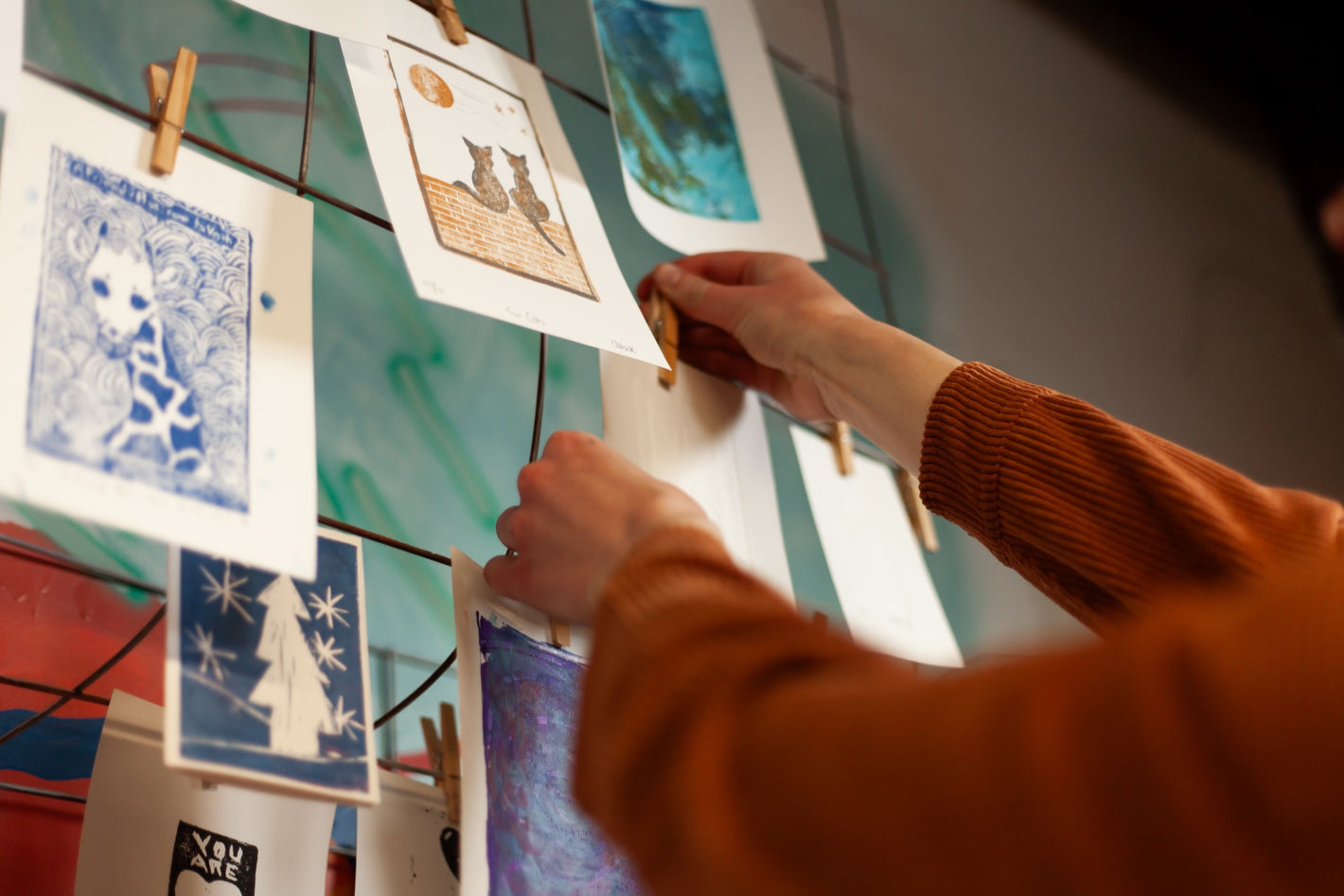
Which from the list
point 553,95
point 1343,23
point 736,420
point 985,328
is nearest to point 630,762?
point 736,420

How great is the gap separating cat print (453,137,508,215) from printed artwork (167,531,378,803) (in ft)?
1.02

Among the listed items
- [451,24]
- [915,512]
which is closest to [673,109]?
[451,24]

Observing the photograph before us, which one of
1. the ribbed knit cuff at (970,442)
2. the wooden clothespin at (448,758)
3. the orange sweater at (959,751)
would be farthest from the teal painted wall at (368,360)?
the orange sweater at (959,751)

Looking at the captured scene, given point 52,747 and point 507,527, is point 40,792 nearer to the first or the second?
point 52,747

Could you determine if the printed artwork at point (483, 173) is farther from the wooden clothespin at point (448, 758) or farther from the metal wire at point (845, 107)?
the metal wire at point (845, 107)

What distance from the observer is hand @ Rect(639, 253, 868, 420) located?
101cm

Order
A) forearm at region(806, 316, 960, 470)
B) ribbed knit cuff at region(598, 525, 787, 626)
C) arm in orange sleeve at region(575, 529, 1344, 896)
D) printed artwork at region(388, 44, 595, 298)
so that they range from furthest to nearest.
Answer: forearm at region(806, 316, 960, 470) → printed artwork at region(388, 44, 595, 298) → ribbed knit cuff at region(598, 525, 787, 626) → arm in orange sleeve at region(575, 529, 1344, 896)

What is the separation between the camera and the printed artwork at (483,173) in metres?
0.79

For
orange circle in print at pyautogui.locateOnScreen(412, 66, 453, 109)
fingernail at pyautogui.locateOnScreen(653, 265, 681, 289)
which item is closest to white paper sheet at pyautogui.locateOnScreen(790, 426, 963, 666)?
fingernail at pyautogui.locateOnScreen(653, 265, 681, 289)

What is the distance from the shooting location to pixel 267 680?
62 cm

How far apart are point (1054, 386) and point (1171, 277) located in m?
0.73

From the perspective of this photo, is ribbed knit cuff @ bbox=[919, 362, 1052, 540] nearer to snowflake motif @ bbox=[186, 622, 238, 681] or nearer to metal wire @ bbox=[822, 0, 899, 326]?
snowflake motif @ bbox=[186, 622, 238, 681]

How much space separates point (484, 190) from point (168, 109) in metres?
0.24

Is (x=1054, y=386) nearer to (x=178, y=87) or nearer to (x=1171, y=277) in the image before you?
(x=1171, y=277)
